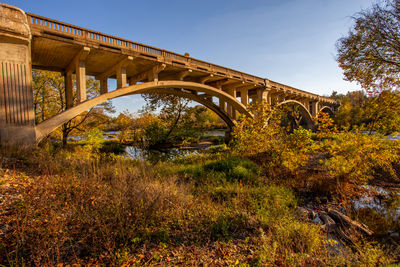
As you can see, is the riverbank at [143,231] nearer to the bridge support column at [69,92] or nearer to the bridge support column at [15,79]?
the bridge support column at [15,79]

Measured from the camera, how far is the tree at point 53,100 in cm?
1084

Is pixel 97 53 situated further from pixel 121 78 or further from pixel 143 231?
pixel 143 231

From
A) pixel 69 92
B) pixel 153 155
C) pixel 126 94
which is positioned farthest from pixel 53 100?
pixel 153 155

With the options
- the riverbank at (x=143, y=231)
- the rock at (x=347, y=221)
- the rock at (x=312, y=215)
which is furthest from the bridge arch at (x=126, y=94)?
the rock at (x=347, y=221)

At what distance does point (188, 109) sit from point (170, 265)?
13354mm

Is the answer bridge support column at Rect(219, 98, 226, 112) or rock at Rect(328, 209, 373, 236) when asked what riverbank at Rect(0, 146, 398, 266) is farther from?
bridge support column at Rect(219, 98, 226, 112)

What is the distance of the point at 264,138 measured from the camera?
262 inches

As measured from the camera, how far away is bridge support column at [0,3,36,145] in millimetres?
5883

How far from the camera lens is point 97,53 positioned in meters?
8.39

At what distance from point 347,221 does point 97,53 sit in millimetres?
10676

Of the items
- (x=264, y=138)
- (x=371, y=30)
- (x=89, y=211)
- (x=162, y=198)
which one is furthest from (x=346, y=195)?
(x=371, y=30)

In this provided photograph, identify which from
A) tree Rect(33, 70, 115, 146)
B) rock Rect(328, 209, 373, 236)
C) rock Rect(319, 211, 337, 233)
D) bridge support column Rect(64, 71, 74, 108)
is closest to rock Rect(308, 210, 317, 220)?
rock Rect(319, 211, 337, 233)

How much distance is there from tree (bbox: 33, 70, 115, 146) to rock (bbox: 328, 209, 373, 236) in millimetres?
12842

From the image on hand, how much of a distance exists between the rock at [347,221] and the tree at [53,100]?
42.1 feet
